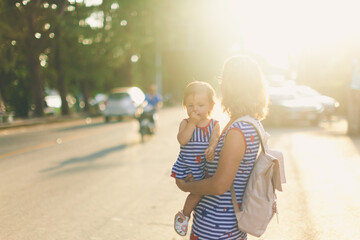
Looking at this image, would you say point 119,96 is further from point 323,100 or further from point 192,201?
point 192,201

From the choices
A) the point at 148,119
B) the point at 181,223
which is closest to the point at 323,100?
the point at 148,119

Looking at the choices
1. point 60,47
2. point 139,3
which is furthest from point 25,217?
point 139,3

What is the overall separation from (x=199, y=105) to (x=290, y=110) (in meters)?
17.4

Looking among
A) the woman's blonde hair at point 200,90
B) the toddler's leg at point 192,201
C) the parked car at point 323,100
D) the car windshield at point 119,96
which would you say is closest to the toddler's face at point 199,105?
the woman's blonde hair at point 200,90

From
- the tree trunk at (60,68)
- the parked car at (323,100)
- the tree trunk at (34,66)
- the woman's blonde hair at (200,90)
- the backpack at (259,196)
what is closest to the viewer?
the backpack at (259,196)

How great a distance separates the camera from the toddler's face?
2805 mm

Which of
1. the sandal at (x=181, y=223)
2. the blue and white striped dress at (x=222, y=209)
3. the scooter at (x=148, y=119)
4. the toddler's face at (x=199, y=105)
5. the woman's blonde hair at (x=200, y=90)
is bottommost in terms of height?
the scooter at (x=148, y=119)

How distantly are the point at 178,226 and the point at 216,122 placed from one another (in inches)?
27.3

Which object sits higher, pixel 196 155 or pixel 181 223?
pixel 196 155

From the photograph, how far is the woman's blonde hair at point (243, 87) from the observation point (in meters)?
2.63

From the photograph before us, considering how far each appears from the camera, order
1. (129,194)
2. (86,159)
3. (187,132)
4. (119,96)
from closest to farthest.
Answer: (187,132)
(129,194)
(86,159)
(119,96)

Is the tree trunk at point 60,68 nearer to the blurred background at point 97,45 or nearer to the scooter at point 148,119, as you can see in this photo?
the blurred background at point 97,45

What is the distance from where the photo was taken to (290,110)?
774 inches

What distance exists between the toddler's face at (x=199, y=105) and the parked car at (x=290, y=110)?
16847 millimetres
